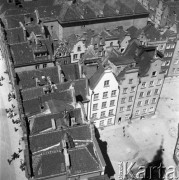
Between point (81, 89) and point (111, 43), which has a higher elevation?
point (111, 43)

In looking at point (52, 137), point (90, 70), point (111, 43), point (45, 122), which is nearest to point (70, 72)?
point (90, 70)

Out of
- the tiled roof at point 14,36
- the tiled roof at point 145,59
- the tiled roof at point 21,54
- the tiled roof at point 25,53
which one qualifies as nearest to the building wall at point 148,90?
the tiled roof at point 145,59

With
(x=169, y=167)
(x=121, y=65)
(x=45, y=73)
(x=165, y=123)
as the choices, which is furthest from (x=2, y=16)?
(x=169, y=167)

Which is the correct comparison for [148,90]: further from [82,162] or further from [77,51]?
[82,162]

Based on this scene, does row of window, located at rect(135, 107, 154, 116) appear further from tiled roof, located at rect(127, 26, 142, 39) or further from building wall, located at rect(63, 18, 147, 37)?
building wall, located at rect(63, 18, 147, 37)

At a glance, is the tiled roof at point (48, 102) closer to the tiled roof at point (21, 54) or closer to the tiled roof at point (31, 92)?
the tiled roof at point (31, 92)

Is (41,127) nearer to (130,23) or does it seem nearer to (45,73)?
(45,73)
